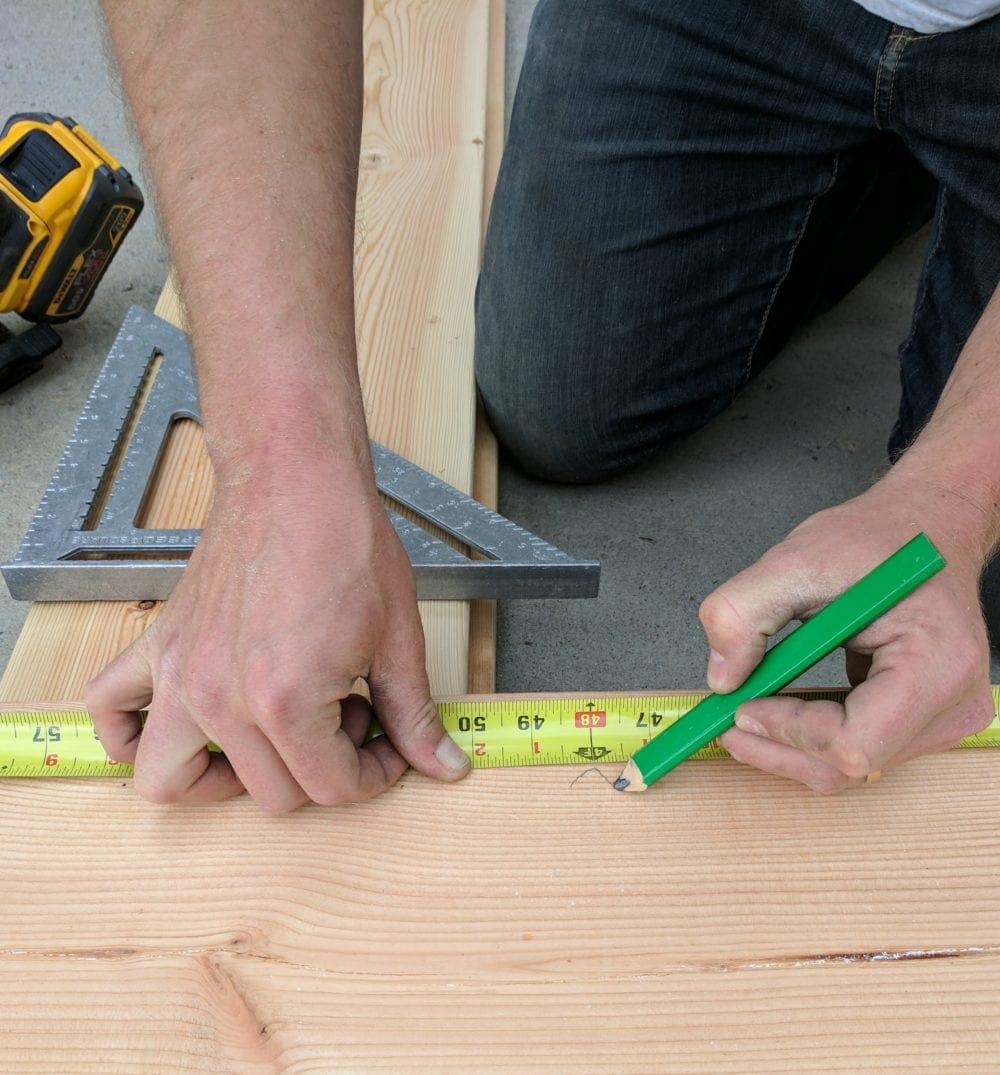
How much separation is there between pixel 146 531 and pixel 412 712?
773mm

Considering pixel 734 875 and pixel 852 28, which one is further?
pixel 852 28

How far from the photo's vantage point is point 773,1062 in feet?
3.08

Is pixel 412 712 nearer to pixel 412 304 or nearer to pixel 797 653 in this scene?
pixel 797 653

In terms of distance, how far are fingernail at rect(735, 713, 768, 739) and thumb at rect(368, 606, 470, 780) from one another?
32 cm

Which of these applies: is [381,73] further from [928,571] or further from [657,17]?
[928,571]

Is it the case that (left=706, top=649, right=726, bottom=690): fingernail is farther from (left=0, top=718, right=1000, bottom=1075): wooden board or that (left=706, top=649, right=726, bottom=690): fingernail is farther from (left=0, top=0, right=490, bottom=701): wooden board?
(left=0, top=0, right=490, bottom=701): wooden board

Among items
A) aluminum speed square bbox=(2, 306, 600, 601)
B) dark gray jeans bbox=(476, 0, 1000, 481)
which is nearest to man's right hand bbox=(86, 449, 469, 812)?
aluminum speed square bbox=(2, 306, 600, 601)

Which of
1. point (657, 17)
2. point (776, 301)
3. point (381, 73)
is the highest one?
point (657, 17)

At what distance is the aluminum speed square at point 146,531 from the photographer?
1600 mm

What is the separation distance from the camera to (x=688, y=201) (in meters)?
2.18

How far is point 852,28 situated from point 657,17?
1.35 ft

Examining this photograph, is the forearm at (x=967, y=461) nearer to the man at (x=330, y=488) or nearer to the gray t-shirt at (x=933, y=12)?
the man at (x=330, y=488)

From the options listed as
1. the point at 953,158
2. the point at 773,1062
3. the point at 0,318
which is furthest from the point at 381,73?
the point at 773,1062

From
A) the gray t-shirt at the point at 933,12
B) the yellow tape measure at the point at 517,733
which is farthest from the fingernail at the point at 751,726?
the gray t-shirt at the point at 933,12
